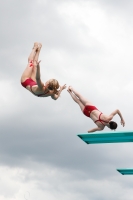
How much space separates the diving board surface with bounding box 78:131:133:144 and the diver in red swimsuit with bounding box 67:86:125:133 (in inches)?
54.6

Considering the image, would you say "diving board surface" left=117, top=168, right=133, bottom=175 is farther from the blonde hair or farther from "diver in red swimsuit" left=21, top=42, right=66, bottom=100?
the blonde hair

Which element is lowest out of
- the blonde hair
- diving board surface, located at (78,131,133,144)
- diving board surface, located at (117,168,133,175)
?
diving board surface, located at (78,131,133,144)

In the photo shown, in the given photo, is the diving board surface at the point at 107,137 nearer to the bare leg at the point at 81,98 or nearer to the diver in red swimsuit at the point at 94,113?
the diver in red swimsuit at the point at 94,113

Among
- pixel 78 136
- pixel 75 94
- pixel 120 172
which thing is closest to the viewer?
pixel 78 136

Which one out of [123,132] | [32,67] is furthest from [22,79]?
[123,132]

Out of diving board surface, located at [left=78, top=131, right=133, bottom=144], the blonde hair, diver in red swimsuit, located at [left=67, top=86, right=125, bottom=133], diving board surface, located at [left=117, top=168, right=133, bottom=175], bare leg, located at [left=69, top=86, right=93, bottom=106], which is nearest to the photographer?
diving board surface, located at [left=78, top=131, right=133, bottom=144]

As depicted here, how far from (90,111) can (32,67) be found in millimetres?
2893

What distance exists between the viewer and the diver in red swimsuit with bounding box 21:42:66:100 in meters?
17.4

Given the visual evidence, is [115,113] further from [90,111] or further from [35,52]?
[35,52]

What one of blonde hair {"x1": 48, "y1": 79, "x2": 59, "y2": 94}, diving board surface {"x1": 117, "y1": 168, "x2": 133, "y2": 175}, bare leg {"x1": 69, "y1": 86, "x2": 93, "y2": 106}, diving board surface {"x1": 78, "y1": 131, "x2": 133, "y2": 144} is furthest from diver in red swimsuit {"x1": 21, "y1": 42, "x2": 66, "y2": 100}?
diving board surface {"x1": 117, "y1": 168, "x2": 133, "y2": 175}

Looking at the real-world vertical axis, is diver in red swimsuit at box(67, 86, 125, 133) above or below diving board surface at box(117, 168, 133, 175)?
above

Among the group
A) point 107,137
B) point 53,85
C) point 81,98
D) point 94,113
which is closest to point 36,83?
point 53,85

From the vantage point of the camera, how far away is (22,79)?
18672mm

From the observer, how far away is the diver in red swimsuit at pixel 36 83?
1744 centimetres
